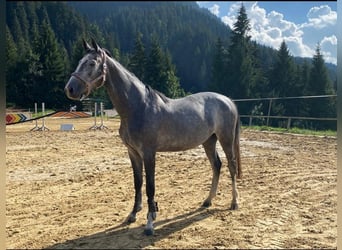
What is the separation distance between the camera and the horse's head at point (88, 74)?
2736mm

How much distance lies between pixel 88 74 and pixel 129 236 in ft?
5.21

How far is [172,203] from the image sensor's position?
12.6 feet

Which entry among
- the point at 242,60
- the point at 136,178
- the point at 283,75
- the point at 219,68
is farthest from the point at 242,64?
the point at 136,178

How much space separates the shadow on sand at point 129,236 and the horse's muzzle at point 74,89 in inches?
52.6

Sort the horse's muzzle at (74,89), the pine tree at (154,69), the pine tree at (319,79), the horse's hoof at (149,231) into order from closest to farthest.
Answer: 1. the horse's muzzle at (74,89)
2. the horse's hoof at (149,231)
3. the pine tree at (319,79)
4. the pine tree at (154,69)

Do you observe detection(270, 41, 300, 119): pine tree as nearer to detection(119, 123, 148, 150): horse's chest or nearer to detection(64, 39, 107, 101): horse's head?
detection(119, 123, 148, 150): horse's chest

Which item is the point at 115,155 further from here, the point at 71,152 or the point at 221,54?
the point at 221,54

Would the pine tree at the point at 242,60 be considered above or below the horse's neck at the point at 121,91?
above

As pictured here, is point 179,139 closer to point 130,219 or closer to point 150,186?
point 150,186

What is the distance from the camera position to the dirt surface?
290 cm

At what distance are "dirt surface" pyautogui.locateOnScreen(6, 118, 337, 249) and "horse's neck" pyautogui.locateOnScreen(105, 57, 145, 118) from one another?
1242 millimetres

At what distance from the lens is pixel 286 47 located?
3170 centimetres

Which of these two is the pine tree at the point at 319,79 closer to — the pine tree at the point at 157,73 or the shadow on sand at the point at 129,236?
the pine tree at the point at 157,73

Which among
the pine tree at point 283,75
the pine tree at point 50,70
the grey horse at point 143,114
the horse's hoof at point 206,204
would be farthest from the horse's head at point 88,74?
the pine tree at point 283,75
